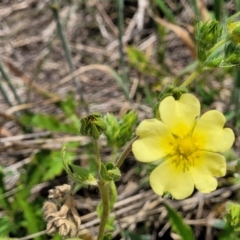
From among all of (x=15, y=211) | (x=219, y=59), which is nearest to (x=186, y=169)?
(x=219, y=59)

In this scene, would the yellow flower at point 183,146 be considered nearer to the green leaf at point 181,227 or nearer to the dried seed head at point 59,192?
the dried seed head at point 59,192

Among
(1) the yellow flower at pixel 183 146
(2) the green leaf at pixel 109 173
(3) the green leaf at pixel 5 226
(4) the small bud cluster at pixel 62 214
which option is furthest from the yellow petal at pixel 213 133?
(3) the green leaf at pixel 5 226

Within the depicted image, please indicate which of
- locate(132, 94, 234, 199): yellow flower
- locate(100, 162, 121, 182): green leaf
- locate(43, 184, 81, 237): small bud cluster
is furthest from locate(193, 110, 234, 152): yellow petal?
locate(43, 184, 81, 237): small bud cluster

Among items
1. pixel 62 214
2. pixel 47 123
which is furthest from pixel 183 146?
pixel 47 123

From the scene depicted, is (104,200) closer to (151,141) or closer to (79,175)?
(79,175)

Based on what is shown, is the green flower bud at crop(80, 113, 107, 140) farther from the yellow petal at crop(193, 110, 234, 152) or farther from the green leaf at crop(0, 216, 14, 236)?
the green leaf at crop(0, 216, 14, 236)

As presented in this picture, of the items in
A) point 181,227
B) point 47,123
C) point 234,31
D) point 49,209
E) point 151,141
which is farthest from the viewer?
point 47,123

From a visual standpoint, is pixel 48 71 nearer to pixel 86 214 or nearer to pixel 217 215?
pixel 86 214
